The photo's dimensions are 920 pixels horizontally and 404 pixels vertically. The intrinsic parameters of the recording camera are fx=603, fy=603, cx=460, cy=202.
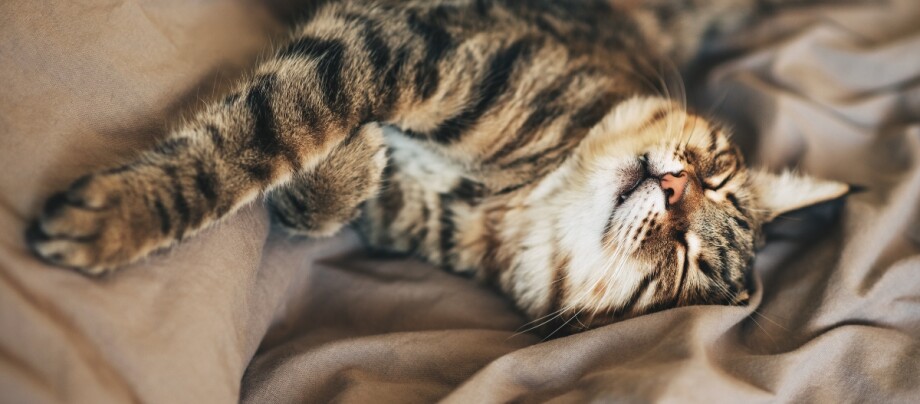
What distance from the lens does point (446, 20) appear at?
1.28 meters

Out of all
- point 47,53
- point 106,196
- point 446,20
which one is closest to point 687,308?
point 446,20

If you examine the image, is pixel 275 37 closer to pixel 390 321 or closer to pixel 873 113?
pixel 390 321

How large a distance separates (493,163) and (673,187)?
14.1 inches

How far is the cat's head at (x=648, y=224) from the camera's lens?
1163mm

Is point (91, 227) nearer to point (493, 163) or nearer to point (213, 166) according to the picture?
point (213, 166)

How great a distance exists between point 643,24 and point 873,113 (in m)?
0.62

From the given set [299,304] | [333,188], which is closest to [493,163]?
[333,188]

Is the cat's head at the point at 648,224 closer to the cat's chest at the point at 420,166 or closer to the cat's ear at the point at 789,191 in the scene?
the cat's ear at the point at 789,191

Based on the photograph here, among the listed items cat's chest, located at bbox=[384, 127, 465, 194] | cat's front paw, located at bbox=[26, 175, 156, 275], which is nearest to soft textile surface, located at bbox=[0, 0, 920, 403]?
cat's front paw, located at bbox=[26, 175, 156, 275]

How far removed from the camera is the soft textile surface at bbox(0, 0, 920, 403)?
2.67 feet

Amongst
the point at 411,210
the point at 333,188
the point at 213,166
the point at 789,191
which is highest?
the point at 213,166

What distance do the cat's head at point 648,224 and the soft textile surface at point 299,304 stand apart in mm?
89

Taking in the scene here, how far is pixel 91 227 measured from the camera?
83 centimetres

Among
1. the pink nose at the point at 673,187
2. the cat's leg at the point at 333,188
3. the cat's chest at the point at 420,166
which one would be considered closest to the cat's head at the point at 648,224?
the pink nose at the point at 673,187
